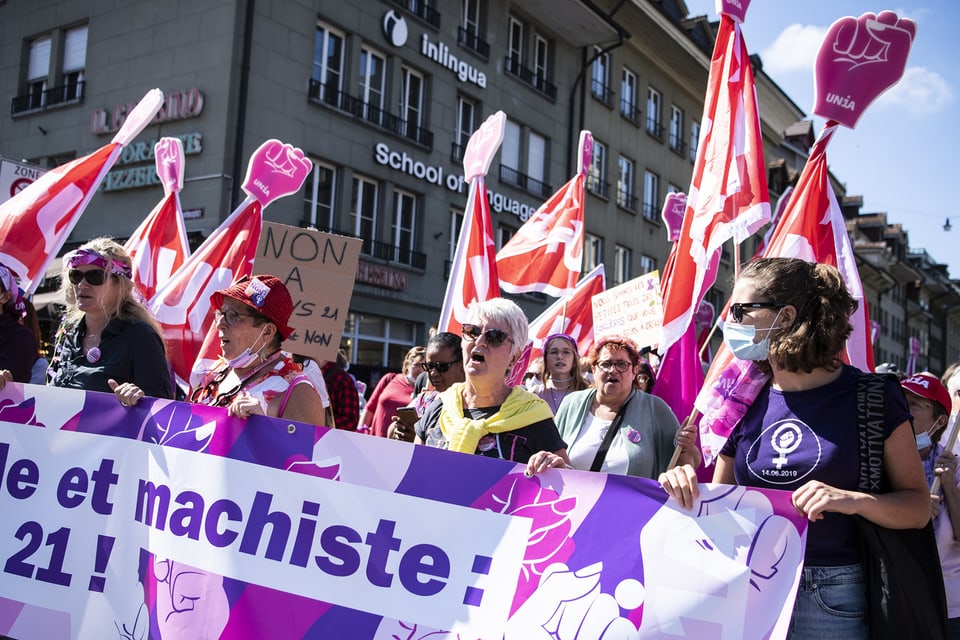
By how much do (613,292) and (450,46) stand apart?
566 inches

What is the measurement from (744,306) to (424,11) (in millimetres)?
18215

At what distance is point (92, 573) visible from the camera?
318 centimetres

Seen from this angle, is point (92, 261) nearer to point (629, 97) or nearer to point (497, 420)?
point (497, 420)

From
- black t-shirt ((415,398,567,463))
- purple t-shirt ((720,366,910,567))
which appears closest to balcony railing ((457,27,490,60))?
black t-shirt ((415,398,567,463))

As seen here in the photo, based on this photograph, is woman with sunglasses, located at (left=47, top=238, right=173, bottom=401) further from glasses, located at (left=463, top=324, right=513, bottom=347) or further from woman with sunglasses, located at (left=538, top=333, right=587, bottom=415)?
woman with sunglasses, located at (left=538, top=333, right=587, bottom=415)

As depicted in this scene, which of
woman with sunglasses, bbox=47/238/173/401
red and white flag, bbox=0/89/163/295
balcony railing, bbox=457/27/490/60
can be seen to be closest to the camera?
woman with sunglasses, bbox=47/238/173/401

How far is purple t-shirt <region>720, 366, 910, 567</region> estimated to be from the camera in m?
2.22

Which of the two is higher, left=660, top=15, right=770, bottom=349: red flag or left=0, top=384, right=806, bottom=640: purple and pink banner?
left=660, top=15, right=770, bottom=349: red flag

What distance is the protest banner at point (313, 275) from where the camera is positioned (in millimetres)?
4422

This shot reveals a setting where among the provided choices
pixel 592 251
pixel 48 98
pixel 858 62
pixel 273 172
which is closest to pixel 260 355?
pixel 858 62

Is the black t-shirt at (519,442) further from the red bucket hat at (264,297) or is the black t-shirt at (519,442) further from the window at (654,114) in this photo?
the window at (654,114)

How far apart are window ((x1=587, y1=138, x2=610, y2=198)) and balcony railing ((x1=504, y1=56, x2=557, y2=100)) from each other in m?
2.85

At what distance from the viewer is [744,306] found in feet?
8.00

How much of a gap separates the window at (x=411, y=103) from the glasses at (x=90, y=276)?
15.4 metres
